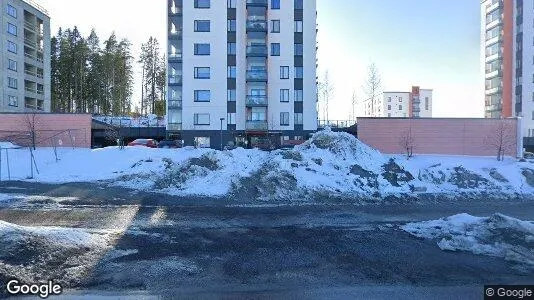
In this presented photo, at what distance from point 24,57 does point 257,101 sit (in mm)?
44136

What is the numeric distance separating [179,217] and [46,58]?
249ft

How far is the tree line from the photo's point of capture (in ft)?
254

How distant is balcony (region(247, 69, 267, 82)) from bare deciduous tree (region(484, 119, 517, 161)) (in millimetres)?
26968

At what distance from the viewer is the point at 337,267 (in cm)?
728

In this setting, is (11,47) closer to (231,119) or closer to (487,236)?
(231,119)

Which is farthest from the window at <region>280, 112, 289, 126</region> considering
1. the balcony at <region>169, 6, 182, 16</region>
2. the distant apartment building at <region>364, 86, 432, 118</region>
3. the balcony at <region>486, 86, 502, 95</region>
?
the distant apartment building at <region>364, 86, 432, 118</region>

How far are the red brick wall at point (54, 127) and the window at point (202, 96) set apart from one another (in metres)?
17.1

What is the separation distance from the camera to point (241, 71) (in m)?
54.6

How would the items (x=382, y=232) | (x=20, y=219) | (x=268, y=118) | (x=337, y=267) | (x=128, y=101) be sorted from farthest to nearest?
1. (x=128, y=101)
2. (x=268, y=118)
3. (x=20, y=219)
4. (x=382, y=232)
5. (x=337, y=267)

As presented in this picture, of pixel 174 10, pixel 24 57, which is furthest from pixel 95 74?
pixel 174 10

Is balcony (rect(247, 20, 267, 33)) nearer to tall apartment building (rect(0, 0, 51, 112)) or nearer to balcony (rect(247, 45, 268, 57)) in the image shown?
balcony (rect(247, 45, 268, 57))

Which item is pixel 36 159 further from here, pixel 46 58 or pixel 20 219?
pixel 46 58

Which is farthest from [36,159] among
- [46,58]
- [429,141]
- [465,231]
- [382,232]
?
[46,58]

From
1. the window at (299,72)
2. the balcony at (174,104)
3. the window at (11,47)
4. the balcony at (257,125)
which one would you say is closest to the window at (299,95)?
the window at (299,72)
